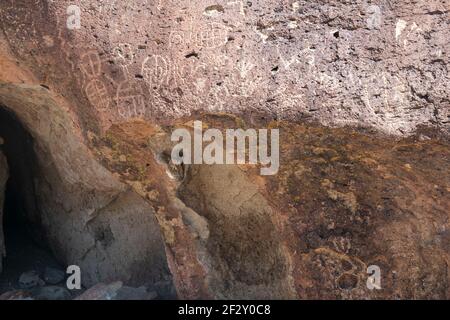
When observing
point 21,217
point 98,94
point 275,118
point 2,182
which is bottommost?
point 21,217

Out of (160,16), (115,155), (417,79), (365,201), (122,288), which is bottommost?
(122,288)

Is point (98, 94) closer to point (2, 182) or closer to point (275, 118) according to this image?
point (275, 118)

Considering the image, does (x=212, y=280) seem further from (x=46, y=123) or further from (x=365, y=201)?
(x=46, y=123)

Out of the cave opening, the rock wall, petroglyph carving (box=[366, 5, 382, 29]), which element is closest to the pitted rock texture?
petroglyph carving (box=[366, 5, 382, 29])

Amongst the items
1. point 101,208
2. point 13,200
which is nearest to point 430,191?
point 101,208

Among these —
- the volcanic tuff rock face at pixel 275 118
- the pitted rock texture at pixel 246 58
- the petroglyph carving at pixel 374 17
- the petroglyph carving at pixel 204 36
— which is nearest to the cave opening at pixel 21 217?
the volcanic tuff rock face at pixel 275 118

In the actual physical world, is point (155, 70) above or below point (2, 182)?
above

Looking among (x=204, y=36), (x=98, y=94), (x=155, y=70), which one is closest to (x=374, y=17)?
(x=204, y=36)
